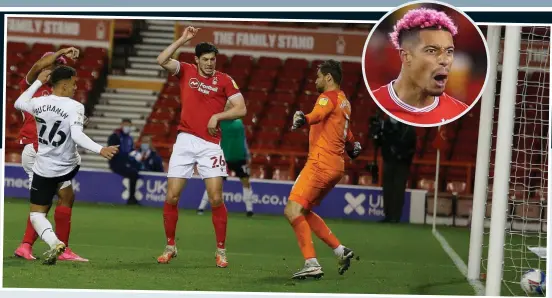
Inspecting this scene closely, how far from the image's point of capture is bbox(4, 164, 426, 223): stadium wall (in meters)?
14.3

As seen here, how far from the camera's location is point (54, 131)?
26.8 feet

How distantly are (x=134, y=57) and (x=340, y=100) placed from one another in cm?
906

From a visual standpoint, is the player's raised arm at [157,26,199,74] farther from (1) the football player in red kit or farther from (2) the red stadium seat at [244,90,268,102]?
(2) the red stadium seat at [244,90,268,102]

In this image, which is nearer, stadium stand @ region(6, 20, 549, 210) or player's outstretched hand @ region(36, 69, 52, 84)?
player's outstretched hand @ region(36, 69, 52, 84)

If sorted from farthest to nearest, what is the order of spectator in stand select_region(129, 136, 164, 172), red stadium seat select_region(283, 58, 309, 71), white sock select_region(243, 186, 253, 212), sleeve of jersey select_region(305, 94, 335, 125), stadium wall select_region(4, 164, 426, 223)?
red stadium seat select_region(283, 58, 309, 71)
spectator in stand select_region(129, 136, 164, 172)
stadium wall select_region(4, 164, 426, 223)
white sock select_region(243, 186, 253, 212)
sleeve of jersey select_region(305, 94, 335, 125)

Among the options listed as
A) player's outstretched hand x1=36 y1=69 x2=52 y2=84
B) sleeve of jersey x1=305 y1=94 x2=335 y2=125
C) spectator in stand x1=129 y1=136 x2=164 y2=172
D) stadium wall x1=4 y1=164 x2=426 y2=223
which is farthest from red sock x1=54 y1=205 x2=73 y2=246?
spectator in stand x1=129 y1=136 x2=164 y2=172

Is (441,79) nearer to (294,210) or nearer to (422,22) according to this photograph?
(422,22)

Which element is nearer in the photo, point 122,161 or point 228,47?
point 122,161

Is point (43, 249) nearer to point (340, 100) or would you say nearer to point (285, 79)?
point (340, 100)

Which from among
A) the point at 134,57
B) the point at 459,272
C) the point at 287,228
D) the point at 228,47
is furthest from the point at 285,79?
the point at 459,272

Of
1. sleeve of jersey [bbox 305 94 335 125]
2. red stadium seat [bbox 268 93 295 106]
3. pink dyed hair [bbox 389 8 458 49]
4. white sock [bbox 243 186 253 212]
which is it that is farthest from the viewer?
red stadium seat [bbox 268 93 295 106]

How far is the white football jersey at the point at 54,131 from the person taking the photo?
809 centimetres

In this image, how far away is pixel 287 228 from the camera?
493 inches

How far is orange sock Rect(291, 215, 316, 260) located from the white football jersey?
1878mm
